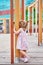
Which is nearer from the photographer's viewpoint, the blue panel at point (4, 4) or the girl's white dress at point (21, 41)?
the girl's white dress at point (21, 41)

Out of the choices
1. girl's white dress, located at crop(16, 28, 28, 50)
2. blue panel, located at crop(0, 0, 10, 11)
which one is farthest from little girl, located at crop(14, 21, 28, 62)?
blue panel, located at crop(0, 0, 10, 11)

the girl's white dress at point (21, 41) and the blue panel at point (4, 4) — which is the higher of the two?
the blue panel at point (4, 4)

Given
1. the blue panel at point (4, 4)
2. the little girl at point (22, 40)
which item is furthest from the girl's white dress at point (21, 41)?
the blue panel at point (4, 4)

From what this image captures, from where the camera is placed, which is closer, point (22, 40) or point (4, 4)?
point (22, 40)

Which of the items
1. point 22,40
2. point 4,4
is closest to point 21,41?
point 22,40

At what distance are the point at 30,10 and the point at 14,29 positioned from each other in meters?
4.65

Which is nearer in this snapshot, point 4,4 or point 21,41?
point 21,41

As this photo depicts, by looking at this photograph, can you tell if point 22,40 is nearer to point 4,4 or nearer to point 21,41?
point 21,41

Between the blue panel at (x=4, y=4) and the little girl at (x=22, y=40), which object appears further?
the blue panel at (x=4, y=4)

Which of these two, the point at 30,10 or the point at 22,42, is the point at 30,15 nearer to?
the point at 30,10

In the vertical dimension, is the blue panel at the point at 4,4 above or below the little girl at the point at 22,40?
above

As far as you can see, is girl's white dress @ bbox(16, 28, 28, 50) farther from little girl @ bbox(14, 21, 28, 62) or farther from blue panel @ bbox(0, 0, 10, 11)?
blue panel @ bbox(0, 0, 10, 11)

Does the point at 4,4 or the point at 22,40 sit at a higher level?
the point at 4,4

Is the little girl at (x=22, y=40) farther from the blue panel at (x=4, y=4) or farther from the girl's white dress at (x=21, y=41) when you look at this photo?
the blue panel at (x=4, y=4)
